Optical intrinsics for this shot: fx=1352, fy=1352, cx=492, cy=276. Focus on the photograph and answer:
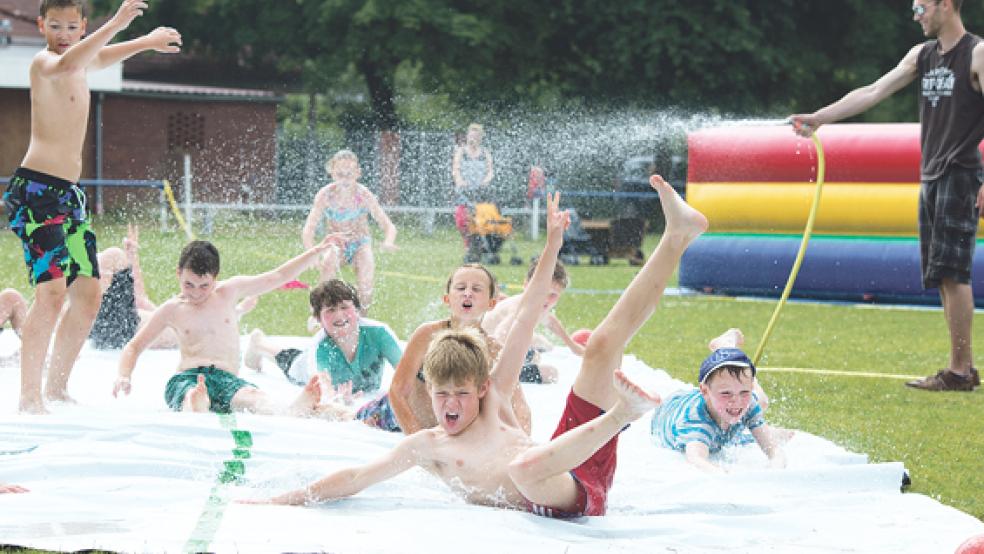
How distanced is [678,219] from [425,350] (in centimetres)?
103

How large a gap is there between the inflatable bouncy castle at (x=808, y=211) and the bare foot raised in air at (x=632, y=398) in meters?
7.50

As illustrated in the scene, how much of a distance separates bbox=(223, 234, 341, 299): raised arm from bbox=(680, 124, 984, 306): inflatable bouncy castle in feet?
19.2

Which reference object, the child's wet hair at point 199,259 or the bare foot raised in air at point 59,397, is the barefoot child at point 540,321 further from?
the bare foot raised in air at point 59,397

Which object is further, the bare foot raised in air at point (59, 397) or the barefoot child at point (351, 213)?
the barefoot child at point (351, 213)

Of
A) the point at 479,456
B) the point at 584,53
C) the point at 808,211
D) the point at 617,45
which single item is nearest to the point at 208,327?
the point at 479,456

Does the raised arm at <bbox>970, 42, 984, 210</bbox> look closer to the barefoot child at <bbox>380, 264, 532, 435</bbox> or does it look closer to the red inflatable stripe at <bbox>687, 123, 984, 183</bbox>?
the barefoot child at <bbox>380, 264, 532, 435</bbox>

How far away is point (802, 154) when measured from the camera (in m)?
10.8

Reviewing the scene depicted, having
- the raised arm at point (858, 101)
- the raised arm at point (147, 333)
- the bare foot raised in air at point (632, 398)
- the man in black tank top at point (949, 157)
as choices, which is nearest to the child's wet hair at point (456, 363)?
the bare foot raised in air at point (632, 398)

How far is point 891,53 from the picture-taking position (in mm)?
25172

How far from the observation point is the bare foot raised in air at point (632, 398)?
3.30 metres

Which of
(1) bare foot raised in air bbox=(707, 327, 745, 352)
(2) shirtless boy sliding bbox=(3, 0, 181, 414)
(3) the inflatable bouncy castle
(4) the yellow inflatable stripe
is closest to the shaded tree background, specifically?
(3) the inflatable bouncy castle

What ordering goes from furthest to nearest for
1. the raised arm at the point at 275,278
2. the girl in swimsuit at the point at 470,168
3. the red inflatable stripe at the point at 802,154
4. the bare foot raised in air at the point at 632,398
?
the girl in swimsuit at the point at 470,168 < the red inflatable stripe at the point at 802,154 < the raised arm at the point at 275,278 < the bare foot raised in air at the point at 632,398

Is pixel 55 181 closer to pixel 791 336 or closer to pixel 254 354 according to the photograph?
pixel 254 354

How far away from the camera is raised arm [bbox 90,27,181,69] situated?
514cm
